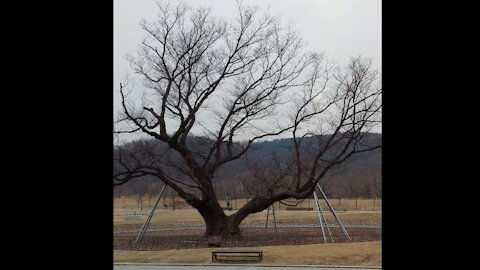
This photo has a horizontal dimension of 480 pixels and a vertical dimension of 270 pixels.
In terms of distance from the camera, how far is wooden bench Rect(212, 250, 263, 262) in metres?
8.74

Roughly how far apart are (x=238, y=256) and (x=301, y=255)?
114 cm

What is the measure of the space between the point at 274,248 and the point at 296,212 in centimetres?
742

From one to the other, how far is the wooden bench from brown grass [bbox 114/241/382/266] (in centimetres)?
13

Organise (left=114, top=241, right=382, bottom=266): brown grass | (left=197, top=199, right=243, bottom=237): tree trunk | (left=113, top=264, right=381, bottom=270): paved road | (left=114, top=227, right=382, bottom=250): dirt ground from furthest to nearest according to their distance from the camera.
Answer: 1. (left=197, top=199, right=243, bottom=237): tree trunk
2. (left=114, top=227, right=382, bottom=250): dirt ground
3. (left=114, top=241, right=382, bottom=266): brown grass
4. (left=113, top=264, right=381, bottom=270): paved road

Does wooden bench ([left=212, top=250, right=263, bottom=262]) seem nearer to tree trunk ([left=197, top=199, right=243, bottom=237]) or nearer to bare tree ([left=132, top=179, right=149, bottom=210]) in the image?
tree trunk ([left=197, top=199, right=243, bottom=237])

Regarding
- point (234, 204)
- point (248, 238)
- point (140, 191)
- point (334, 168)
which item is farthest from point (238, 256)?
point (234, 204)

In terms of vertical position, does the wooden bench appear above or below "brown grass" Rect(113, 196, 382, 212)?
below

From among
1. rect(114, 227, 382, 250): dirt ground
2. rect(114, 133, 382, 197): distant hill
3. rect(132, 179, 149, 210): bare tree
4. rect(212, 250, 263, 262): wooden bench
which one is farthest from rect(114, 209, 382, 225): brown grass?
rect(212, 250, 263, 262): wooden bench

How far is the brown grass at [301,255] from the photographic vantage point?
8461 millimetres

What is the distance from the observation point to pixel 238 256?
29.6 ft

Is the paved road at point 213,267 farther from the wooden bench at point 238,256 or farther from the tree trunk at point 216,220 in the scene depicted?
the tree trunk at point 216,220
